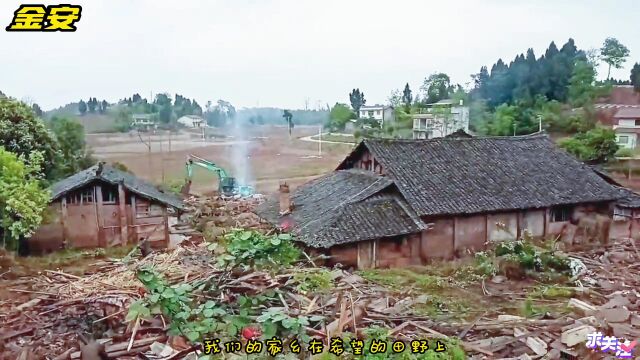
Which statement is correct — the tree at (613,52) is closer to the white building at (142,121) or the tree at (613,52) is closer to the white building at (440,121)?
the white building at (440,121)

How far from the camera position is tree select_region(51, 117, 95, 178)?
2836 cm

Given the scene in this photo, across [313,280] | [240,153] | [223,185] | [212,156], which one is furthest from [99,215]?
[240,153]

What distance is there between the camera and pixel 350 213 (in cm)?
1577

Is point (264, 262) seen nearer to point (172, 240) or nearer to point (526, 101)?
point (172, 240)

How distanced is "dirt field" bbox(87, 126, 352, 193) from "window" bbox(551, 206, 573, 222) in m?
19.5

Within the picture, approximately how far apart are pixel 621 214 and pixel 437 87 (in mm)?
36099

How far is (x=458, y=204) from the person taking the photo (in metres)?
16.9

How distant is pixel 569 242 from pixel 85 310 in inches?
602

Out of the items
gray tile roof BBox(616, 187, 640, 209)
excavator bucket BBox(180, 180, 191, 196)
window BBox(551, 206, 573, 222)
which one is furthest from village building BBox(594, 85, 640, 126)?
excavator bucket BBox(180, 180, 191, 196)

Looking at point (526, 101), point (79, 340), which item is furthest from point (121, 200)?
point (526, 101)

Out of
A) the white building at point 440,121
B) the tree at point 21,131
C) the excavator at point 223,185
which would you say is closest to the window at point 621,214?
the excavator at point 223,185

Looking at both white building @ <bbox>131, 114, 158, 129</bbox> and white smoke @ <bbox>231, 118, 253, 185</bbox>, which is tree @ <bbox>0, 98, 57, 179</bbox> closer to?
white smoke @ <bbox>231, 118, 253, 185</bbox>

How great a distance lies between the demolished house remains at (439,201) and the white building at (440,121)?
20890 millimetres

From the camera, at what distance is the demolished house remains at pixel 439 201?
51.3 ft
